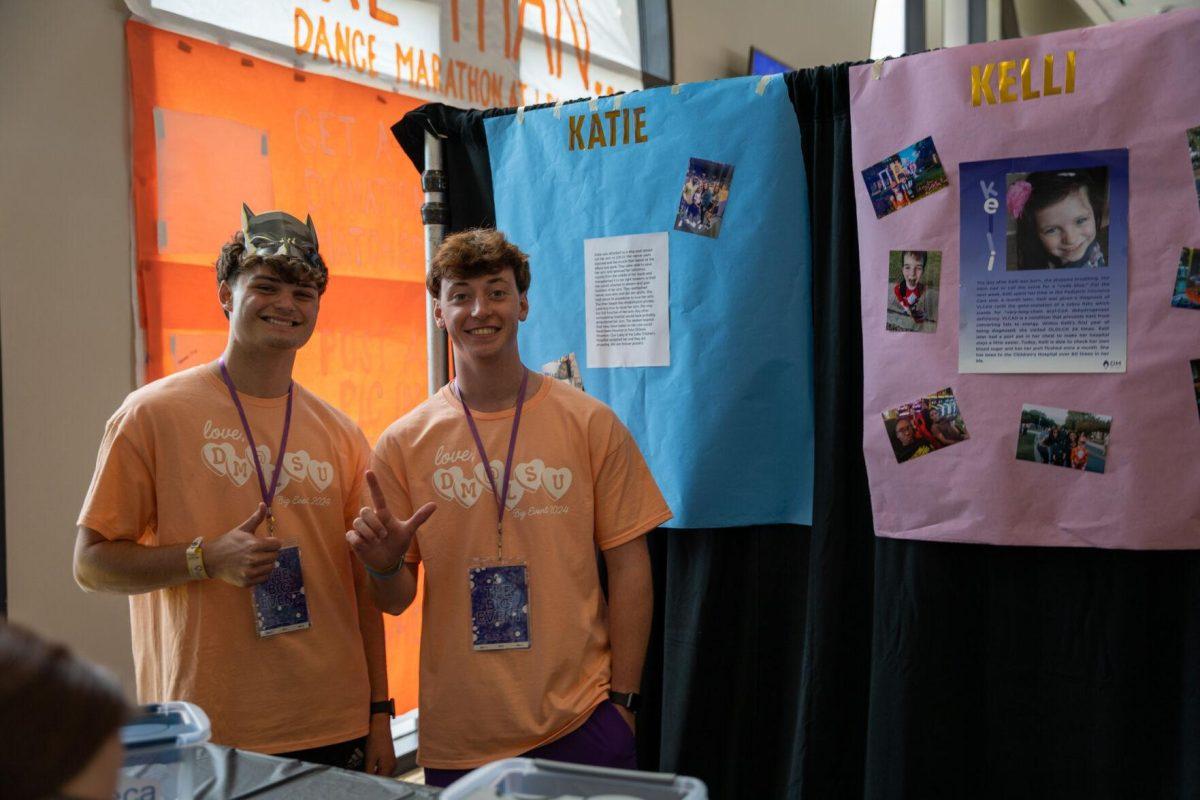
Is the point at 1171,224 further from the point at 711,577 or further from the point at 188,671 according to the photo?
the point at 188,671

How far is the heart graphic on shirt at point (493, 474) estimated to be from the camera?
1784mm

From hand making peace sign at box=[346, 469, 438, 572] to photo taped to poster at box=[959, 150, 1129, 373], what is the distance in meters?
1.01

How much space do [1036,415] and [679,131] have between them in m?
0.92

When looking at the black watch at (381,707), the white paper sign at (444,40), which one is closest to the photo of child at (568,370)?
the black watch at (381,707)

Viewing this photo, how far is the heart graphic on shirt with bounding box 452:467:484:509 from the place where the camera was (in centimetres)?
178

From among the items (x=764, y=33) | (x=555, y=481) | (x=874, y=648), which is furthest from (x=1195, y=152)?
(x=764, y=33)

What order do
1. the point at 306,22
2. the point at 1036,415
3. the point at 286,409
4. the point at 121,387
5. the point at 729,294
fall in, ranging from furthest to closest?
1. the point at 306,22
2. the point at 121,387
3. the point at 729,294
4. the point at 286,409
5. the point at 1036,415

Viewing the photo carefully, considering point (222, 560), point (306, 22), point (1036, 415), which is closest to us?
point (222, 560)

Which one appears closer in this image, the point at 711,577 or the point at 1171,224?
the point at 1171,224

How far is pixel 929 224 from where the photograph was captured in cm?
182

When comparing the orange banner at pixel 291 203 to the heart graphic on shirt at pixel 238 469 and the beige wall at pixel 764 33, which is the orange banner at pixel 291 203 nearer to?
the heart graphic on shirt at pixel 238 469

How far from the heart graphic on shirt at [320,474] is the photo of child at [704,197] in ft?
2.86

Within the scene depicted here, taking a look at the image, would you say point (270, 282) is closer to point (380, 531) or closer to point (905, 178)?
point (380, 531)

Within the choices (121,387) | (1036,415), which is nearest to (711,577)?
(1036,415)
